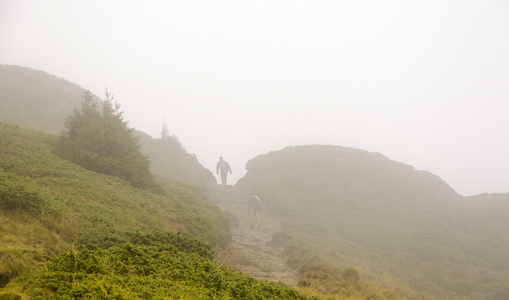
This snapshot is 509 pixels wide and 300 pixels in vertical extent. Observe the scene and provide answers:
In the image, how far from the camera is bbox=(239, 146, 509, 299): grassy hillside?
1413 cm

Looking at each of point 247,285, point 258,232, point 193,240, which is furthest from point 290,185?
point 247,285

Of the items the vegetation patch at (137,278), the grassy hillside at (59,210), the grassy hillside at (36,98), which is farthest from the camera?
the grassy hillside at (36,98)

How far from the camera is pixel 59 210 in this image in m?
6.80

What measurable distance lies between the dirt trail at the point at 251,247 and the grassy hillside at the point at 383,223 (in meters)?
0.91

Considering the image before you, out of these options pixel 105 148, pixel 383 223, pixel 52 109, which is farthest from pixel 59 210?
pixel 52 109

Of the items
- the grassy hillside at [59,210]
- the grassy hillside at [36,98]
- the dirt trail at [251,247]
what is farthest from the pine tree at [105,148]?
the grassy hillside at [36,98]

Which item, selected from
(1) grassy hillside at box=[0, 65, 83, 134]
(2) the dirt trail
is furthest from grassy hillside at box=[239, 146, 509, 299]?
(1) grassy hillside at box=[0, 65, 83, 134]

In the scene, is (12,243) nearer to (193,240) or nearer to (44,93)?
(193,240)

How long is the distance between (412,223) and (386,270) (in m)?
8.80

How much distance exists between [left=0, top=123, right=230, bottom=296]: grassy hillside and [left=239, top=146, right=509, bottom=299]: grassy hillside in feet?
18.7

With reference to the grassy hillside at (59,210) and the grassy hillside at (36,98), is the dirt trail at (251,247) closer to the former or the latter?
the grassy hillside at (59,210)

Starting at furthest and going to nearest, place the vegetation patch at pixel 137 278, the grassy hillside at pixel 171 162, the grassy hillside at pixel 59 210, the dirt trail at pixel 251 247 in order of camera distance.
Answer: the grassy hillside at pixel 171 162, the dirt trail at pixel 251 247, the grassy hillside at pixel 59 210, the vegetation patch at pixel 137 278

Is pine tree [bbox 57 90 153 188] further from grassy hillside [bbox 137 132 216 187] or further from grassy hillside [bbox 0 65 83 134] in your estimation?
grassy hillside [bbox 0 65 83 134]

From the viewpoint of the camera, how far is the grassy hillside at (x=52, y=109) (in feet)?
80.9
